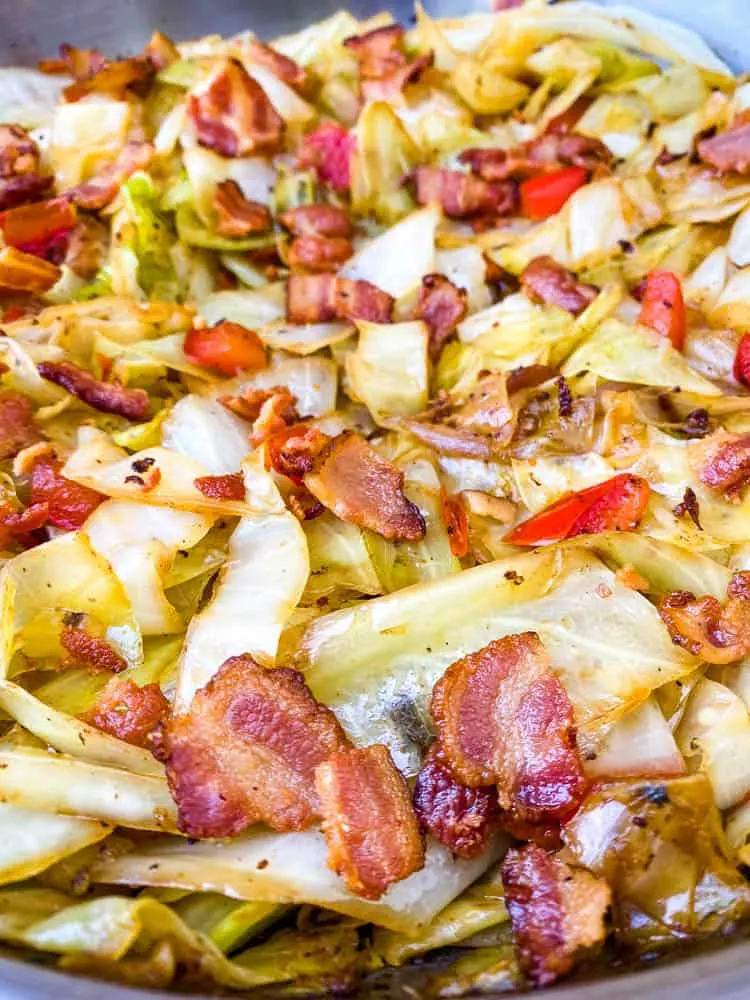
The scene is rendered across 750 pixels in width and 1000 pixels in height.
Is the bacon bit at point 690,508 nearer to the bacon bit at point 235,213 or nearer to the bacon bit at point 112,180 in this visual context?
the bacon bit at point 235,213

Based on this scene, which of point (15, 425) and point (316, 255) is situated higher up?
point (316, 255)

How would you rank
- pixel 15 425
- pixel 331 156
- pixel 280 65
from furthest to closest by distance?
1. pixel 280 65
2. pixel 331 156
3. pixel 15 425

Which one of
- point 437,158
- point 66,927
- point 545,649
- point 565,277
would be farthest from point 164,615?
point 437,158

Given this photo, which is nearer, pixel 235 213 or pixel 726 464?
pixel 726 464

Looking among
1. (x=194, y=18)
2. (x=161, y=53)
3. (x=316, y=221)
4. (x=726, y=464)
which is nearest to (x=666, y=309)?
(x=726, y=464)

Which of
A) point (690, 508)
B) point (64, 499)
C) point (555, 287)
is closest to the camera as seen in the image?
point (690, 508)

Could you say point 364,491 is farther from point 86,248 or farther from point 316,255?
point 86,248

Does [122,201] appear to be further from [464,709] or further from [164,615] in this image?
[464,709]
